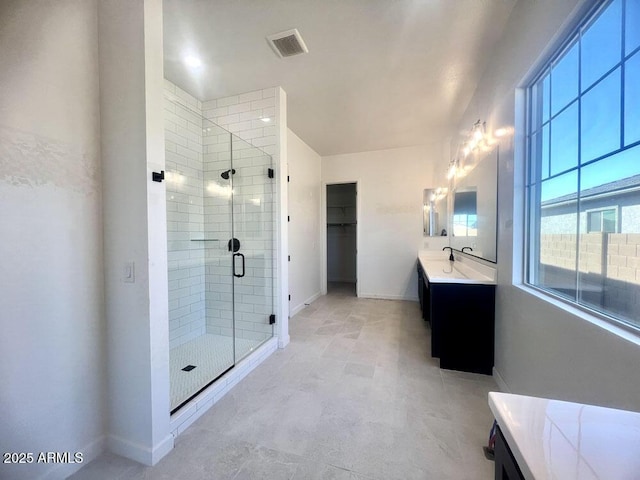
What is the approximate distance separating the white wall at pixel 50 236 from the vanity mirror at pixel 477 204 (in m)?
2.91

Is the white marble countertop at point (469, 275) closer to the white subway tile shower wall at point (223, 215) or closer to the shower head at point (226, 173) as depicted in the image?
the white subway tile shower wall at point (223, 215)

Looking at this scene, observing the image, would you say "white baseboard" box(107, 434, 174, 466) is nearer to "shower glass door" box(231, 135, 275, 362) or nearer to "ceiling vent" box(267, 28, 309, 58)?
"shower glass door" box(231, 135, 275, 362)

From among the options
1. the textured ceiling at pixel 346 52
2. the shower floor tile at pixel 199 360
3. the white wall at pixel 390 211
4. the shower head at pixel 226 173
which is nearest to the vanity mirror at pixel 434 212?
the white wall at pixel 390 211

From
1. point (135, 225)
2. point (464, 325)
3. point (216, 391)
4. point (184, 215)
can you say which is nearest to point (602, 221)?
point (464, 325)

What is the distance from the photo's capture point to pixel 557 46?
4.61 ft

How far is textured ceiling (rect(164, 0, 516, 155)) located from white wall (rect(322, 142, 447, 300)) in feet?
4.11

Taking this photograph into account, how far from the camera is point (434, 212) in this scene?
4.49 meters

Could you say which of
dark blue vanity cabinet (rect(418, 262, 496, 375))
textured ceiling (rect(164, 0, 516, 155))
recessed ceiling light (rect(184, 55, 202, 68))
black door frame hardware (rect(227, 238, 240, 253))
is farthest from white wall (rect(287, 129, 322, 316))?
dark blue vanity cabinet (rect(418, 262, 496, 375))

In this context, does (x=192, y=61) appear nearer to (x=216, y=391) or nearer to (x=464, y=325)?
(x=216, y=391)

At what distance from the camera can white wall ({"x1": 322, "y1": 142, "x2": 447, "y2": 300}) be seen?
4.62 m

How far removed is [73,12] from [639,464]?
2623 millimetres

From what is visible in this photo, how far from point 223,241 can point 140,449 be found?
1854 mm

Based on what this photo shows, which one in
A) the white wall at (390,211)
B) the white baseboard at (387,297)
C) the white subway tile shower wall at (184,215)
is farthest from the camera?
the white baseboard at (387,297)

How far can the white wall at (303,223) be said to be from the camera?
13.0 feet
